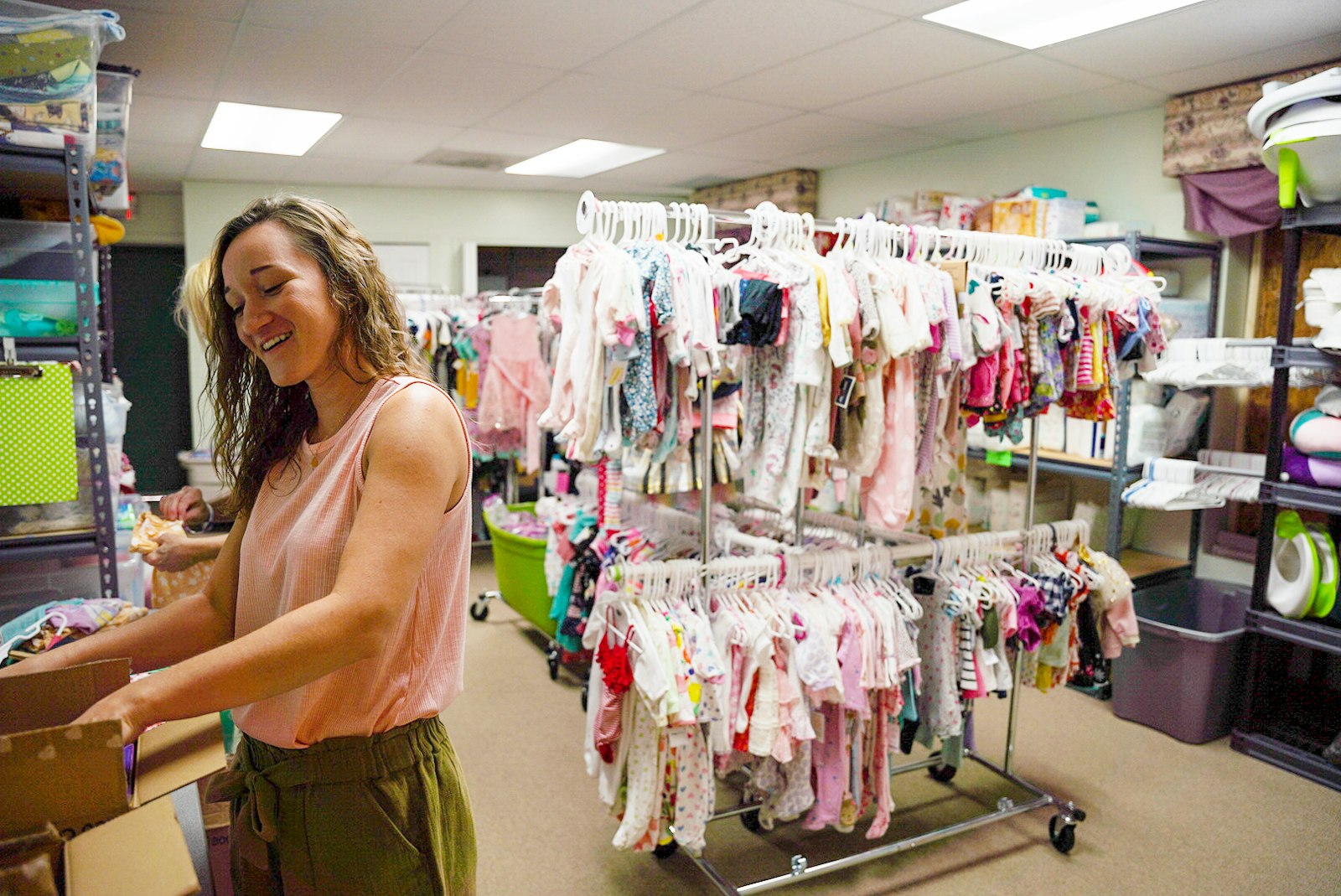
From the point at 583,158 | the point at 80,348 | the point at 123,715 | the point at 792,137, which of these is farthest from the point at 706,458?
the point at 583,158

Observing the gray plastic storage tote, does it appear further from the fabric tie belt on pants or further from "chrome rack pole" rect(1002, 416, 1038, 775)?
the fabric tie belt on pants

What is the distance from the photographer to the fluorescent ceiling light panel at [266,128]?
181 inches

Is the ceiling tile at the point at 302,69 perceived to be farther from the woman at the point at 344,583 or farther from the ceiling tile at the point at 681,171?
the woman at the point at 344,583

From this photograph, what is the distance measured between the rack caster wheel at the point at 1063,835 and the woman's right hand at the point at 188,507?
8.46 feet

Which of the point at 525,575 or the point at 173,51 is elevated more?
A: the point at 173,51

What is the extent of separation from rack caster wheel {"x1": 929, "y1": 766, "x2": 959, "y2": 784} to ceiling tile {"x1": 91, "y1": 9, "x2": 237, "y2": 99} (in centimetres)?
372

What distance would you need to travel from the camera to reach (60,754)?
0.83 m

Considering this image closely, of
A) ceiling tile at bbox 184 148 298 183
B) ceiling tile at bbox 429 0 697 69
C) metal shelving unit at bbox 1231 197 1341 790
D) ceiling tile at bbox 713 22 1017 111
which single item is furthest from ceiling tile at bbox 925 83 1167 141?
ceiling tile at bbox 184 148 298 183

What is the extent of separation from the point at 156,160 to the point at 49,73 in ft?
13.8

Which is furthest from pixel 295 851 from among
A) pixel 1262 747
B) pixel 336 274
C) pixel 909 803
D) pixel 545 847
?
pixel 1262 747

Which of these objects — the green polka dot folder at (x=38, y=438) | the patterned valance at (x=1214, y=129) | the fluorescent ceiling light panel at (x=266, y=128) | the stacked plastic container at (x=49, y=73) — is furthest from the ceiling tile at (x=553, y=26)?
the patterned valance at (x=1214, y=129)

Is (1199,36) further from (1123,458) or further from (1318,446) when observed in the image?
(1123,458)

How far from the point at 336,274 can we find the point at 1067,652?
2590 millimetres

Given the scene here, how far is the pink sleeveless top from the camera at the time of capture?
107 centimetres
